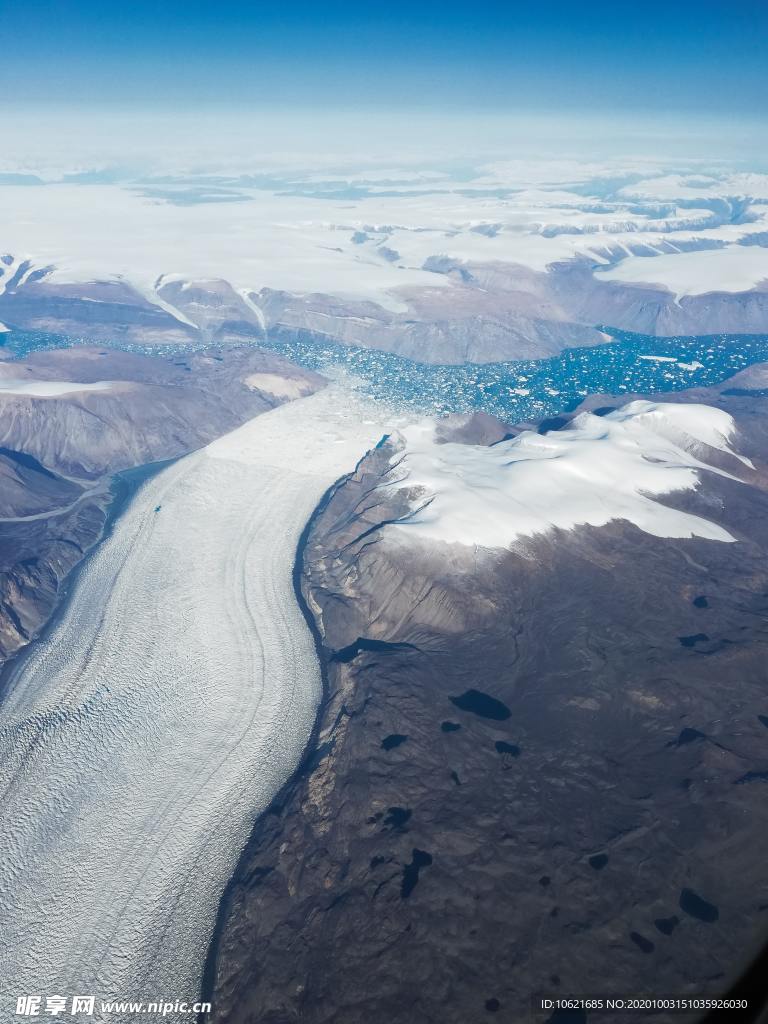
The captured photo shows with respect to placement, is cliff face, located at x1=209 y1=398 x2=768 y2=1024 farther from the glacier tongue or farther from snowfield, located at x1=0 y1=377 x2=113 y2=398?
snowfield, located at x1=0 y1=377 x2=113 y2=398

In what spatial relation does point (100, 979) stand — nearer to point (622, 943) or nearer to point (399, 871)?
point (399, 871)

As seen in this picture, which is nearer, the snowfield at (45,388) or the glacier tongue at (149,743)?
the glacier tongue at (149,743)

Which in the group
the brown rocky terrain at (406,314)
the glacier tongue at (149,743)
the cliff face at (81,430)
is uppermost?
the brown rocky terrain at (406,314)

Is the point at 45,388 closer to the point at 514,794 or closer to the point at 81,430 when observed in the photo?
the point at 81,430

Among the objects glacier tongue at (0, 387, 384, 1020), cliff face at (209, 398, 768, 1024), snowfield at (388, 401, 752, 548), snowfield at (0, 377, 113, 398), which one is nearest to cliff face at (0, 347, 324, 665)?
snowfield at (0, 377, 113, 398)

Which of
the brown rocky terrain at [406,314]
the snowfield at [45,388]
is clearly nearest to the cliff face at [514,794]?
the snowfield at [45,388]

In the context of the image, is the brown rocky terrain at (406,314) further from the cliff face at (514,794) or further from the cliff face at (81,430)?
the cliff face at (514,794)

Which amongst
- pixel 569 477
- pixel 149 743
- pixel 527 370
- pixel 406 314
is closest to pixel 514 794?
pixel 149 743
